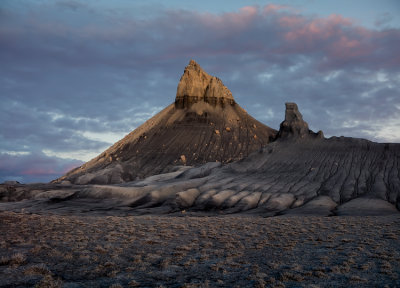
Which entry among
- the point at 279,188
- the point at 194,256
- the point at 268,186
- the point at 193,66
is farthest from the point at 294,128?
the point at 193,66

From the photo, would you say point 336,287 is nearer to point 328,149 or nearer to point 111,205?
point 111,205

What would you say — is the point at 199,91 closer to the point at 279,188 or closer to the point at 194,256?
the point at 279,188

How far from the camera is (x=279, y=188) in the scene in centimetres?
4244

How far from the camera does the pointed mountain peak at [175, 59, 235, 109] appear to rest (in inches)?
4921

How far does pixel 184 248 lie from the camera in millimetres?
16469

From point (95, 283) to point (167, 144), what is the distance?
95.3 m

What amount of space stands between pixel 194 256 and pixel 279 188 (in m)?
29.3

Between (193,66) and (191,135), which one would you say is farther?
(193,66)

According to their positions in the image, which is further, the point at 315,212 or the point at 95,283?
the point at 315,212

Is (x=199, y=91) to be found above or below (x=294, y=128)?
above

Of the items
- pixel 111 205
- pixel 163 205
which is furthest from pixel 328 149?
pixel 111 205

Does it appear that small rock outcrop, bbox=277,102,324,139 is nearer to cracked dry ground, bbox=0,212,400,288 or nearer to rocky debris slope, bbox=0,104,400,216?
rocky debris slope, bbox=0,104,400,216

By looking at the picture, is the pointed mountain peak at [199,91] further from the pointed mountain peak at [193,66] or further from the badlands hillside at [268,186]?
the badlands hillside at [268,186]

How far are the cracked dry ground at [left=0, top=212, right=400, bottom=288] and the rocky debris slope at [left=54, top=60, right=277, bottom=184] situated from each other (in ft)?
199
